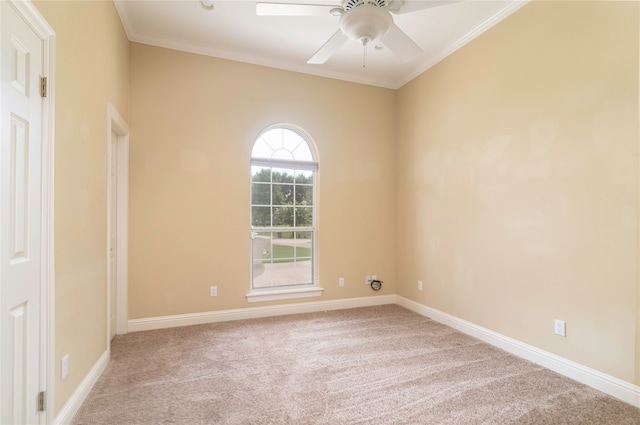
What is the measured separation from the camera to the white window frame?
3.81 metres

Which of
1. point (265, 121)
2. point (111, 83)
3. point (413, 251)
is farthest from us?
point (413, 251)

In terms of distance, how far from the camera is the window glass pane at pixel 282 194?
13.0 feet

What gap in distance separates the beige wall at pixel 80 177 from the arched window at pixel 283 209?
1.64m

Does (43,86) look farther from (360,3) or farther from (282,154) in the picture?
(282,154)

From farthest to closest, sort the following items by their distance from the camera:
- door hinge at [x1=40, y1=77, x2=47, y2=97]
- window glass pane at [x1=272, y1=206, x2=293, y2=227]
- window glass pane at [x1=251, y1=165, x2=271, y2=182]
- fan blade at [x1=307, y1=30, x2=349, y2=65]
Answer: window glass pane at [x1=272, y1=206, x2=293, y2=227], window glass pane at [x1=251, y1=165, x2=271, y2=182], fan blade at [x1=307, y1=30, x2=349, y2=65], door hinge at [x1=40, y1=77, x2=47, y2=97]

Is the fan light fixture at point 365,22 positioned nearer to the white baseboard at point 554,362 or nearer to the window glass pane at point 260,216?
the window glass pane at point 260,216

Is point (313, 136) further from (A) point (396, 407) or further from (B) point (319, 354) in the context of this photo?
(A) point (396, 407)

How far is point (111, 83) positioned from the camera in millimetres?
2656

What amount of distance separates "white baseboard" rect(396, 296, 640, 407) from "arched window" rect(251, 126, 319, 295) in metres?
1.80

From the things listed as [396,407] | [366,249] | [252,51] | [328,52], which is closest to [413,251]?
[366,249]

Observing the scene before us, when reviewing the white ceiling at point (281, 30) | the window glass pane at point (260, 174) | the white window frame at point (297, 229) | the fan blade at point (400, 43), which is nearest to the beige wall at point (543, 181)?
the white ceiling at point (281, 30)

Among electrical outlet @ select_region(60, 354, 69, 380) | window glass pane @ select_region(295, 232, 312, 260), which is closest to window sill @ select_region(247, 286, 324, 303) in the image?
window glass pane @ select_region(295, 232, 312, 260)

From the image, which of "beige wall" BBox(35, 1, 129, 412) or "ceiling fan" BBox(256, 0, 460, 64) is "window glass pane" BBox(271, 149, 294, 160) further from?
"ceiling fan" BBox(256, 0, 460, 64)

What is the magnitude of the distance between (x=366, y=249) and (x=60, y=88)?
11.5 ft
